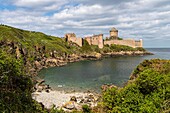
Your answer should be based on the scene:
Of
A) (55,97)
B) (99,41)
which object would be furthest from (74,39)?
(55,97)

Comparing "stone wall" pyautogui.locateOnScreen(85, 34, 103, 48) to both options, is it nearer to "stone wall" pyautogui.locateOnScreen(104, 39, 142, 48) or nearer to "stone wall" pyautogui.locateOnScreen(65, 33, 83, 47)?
"stone wall" pyautogui.locateOnScreen(65, 33, 83, 47)

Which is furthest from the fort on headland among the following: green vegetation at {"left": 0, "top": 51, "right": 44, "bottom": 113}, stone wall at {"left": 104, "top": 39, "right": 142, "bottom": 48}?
green vegetation at {"left": 0, "top": 51, "right": 44, "bottom": 113}

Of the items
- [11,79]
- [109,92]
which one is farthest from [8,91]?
[109,92]

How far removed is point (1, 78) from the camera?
16.2 meters

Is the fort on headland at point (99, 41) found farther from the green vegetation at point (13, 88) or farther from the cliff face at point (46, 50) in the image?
the green vegetation at point (13, 88)

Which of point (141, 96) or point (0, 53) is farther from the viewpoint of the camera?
point (141, 96)

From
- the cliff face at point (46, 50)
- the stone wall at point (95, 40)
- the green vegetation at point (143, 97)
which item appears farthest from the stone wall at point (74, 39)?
the green vegetation at point (143, 97)

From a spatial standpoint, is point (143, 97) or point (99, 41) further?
point (99, 41)

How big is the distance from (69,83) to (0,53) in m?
45.1

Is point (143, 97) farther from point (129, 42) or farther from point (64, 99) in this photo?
point (129, 42)

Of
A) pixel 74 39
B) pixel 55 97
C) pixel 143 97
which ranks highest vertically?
pixel 74 39

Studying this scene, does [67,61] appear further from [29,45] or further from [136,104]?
[136,104]

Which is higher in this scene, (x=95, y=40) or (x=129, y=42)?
(x=95, y=40)

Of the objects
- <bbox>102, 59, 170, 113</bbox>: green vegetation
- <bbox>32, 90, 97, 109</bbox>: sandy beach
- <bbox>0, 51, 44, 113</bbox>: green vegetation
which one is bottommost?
<bbox>32, 90, 97, 109</bbox>: sandy beach
